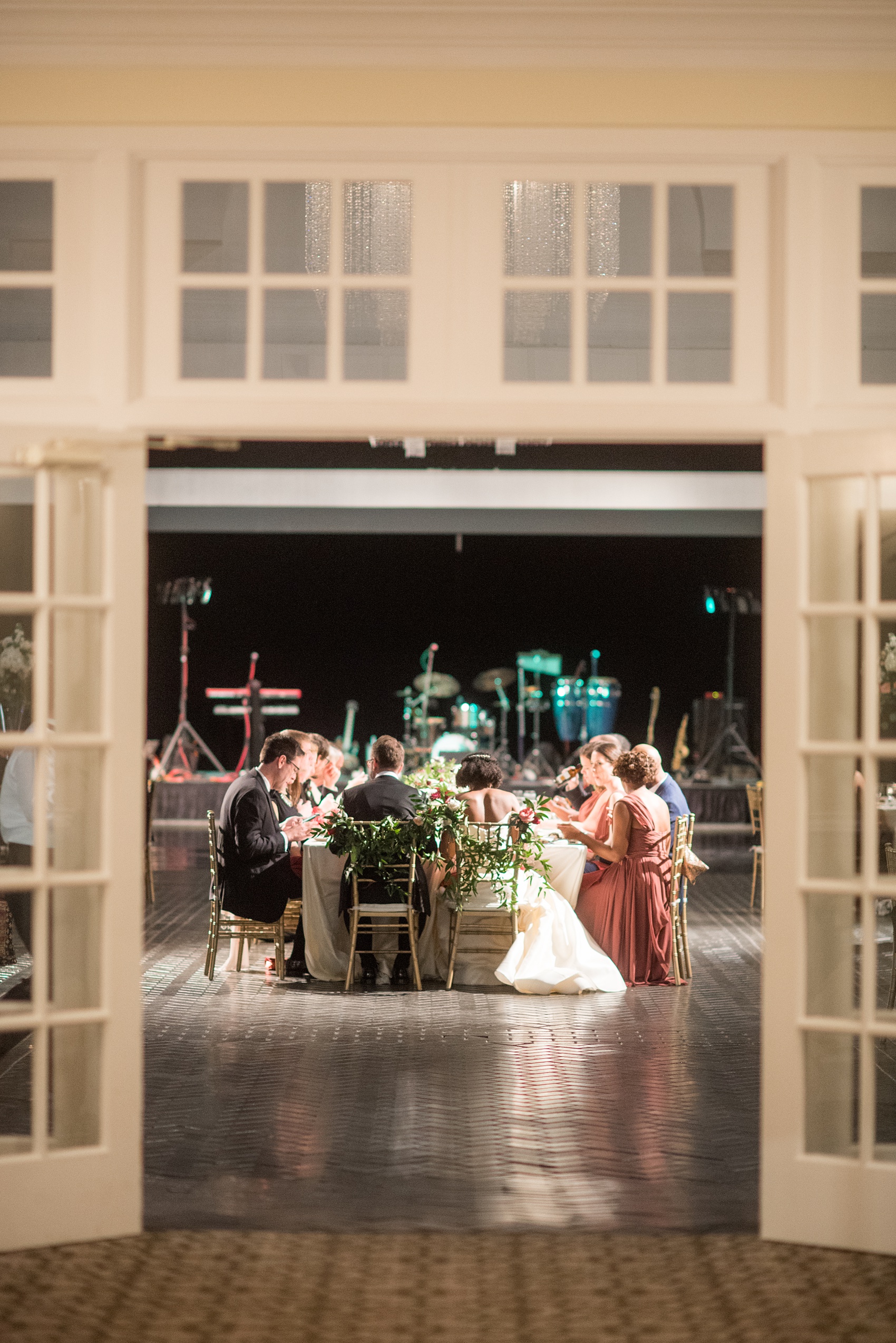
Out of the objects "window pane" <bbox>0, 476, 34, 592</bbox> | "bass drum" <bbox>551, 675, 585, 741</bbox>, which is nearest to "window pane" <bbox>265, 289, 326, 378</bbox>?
"window pane" <bbox>0, 476, 34, 592</bbox>

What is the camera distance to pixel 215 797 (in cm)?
1544

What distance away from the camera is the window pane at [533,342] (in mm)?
3730

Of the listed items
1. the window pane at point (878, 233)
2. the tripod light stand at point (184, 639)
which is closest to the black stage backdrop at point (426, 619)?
the tripod light stand at point (184, 639)

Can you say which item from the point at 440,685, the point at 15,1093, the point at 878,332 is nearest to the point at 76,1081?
the point at 15,1093

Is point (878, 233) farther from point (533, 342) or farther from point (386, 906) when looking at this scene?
point (386, 906)

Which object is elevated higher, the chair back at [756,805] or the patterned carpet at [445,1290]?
the chair back at [756,805]

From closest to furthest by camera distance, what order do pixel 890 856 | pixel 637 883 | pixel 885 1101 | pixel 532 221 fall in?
1. pixel 532 221
2. pixel 885 1101
3. pixel 890 856
4. pixel 637 883

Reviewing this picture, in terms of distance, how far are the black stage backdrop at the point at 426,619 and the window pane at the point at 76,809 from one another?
1330 centimetres

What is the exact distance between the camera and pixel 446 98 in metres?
3.73

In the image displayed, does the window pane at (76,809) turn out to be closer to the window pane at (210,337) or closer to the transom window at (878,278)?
the window pane at (210,337)

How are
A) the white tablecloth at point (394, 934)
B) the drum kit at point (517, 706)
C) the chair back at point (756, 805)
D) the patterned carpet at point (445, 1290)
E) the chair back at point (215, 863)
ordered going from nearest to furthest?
the patterned carpet at point (445, 1290) → the chair back at point (215, 863) → the white tablecloth at point (394, 934) → the chair back at point (756, 805) → the drum kit at point (517, 706)

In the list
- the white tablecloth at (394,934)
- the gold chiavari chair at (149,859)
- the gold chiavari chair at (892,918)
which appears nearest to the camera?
the gold chiavari chair at (892,918)

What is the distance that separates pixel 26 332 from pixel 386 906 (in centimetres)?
406

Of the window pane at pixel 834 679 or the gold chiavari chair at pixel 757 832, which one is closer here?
the window pane at pixel 834 679
